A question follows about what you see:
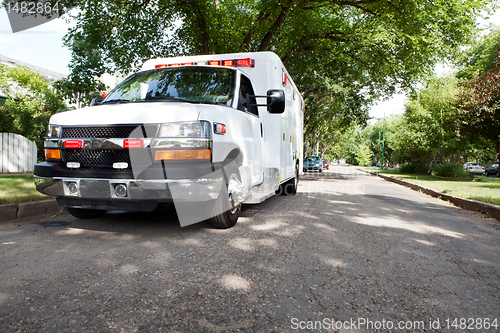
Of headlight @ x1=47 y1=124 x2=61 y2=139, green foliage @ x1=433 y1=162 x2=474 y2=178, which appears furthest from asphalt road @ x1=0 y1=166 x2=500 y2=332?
green foliage @ x1=433 y1=162 x2=474 y2=178

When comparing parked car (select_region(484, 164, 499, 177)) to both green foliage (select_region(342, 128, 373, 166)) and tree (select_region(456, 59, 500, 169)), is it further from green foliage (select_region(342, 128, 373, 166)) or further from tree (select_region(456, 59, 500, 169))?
green foliage (select_region(342, 128, 373, 166))

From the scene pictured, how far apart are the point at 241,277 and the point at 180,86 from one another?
3022 millimetres

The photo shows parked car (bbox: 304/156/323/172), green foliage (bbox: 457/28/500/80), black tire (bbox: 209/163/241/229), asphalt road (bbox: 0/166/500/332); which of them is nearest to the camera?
asphalt road (bbox: 0/166/500/332)

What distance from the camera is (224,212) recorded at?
4.47 m

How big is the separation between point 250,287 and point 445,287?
174cm

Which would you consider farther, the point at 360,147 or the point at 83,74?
the point at 360,147

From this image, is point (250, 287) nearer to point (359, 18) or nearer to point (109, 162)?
point (109, 162)

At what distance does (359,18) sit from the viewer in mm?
16641

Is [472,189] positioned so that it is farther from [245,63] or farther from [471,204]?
[245,63]

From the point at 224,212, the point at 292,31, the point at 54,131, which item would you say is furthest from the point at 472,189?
the point at 54,131

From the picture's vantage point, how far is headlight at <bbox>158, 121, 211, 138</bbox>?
366 cm

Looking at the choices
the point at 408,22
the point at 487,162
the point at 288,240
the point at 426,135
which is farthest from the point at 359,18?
the point at 487,162

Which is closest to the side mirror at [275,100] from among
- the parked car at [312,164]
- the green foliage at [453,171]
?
the green foliage at [453,171]

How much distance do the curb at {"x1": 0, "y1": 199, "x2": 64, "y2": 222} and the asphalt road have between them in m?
0.36
